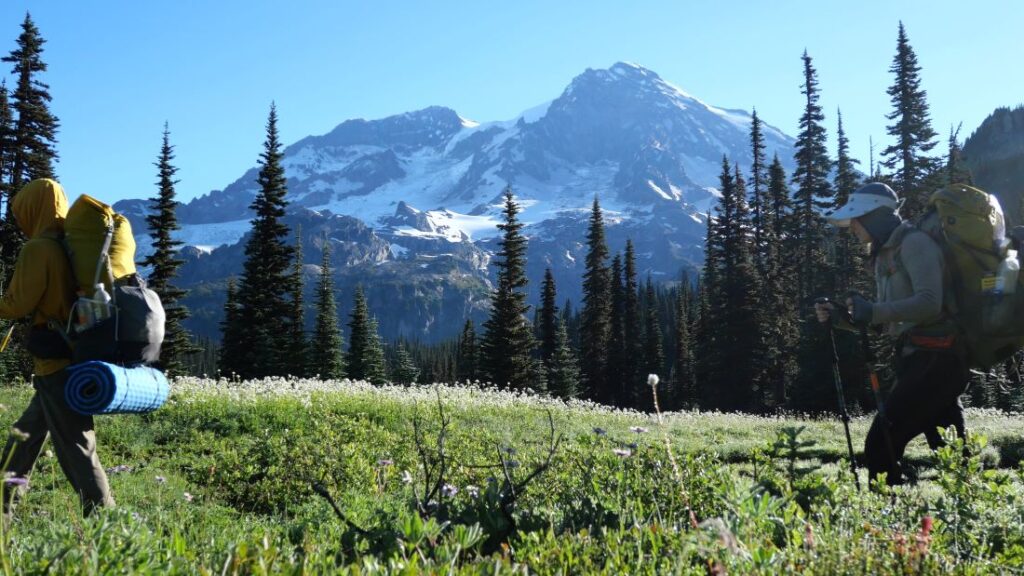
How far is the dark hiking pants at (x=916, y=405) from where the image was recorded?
471 centimetres

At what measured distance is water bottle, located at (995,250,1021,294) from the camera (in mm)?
4523

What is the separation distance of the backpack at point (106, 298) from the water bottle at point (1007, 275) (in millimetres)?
5558

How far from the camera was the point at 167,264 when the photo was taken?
1428 inches

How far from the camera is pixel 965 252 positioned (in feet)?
15.6

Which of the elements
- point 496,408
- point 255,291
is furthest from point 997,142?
point 496,408

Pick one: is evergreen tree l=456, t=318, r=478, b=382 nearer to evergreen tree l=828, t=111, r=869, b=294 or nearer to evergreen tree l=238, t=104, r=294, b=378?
evergreen tree l=238, t=104, r=294, b=378

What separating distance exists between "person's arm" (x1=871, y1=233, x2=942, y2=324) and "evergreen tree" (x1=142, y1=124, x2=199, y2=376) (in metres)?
34.0

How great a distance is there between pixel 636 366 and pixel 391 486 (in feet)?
185

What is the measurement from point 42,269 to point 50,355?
1.94 ft

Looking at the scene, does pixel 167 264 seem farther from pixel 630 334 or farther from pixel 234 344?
pixel 630 334

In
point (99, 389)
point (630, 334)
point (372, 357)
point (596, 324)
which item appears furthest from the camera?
point (630, 334)

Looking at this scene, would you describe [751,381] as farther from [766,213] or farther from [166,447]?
[166,447]

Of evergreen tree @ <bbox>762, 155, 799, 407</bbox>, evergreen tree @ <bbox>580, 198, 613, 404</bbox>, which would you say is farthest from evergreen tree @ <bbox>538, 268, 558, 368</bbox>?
evergreen tree @ <bbox>762, 155, 799, 407</bbox>

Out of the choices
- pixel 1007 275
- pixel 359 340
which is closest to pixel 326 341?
pixel 359 340
